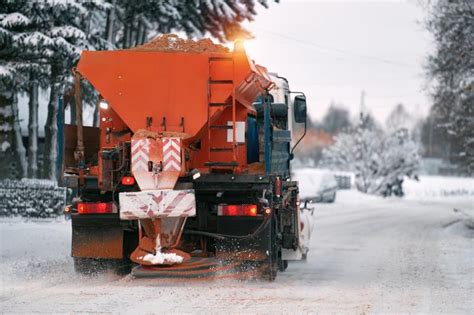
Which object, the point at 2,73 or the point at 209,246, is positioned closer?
the point at 209,246

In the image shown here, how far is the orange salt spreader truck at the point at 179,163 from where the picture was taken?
1251cm

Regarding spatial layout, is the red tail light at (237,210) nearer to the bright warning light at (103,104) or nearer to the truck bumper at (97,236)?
the truck bumper at (97,236)

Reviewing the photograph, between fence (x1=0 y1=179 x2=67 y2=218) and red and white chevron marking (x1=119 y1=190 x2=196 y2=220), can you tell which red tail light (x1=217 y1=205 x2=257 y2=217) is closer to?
red and white chevron marking (x1=119 y1=190 x2=196 y2=220)

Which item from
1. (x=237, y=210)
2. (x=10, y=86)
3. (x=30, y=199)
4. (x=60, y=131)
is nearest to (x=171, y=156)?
(x=237, y=210)

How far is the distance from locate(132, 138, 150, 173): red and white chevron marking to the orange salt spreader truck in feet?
0.04

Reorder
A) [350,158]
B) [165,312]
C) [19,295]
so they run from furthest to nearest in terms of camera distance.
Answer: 1. [350,158]
2. [19,295]
3. [165,312]

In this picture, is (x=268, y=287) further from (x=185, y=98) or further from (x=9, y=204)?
(x=9, y=204)

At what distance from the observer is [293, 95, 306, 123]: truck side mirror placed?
14609 mm

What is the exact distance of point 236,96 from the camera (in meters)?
13.0

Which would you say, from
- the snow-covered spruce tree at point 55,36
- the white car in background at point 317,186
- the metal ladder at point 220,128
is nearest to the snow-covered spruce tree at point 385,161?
the white car in background at point 317,186

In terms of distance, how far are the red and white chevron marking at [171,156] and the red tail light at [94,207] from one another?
4.43 ft

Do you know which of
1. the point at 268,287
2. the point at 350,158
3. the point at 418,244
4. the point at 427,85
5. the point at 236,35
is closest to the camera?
the point at 268,287

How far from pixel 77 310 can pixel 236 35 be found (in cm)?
1832

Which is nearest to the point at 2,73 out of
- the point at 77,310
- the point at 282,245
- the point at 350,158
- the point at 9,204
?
the point at 9,204
